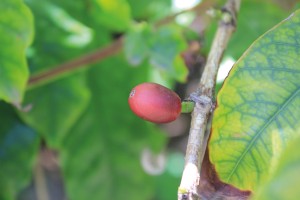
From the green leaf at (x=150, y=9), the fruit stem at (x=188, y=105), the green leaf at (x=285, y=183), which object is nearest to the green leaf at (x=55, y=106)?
the green leaf at (x=150, y=9)

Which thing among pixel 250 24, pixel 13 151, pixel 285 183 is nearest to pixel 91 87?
pixel 13 151

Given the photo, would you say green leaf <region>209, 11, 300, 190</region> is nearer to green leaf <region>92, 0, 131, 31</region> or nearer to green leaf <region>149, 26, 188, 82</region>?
green leaf <region>149, 26, 188, 82</region>

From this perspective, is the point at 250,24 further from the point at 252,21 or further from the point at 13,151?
the point at 13,151

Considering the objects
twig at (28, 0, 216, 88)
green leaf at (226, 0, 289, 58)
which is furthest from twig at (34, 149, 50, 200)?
green leaf at (226, 0, 289, 58)

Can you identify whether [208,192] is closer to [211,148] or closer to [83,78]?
[211,148]

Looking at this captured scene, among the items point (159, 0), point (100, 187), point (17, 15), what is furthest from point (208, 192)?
point (159, 0)

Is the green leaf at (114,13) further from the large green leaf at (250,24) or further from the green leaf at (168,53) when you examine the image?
the large green leaf at (250,24)
